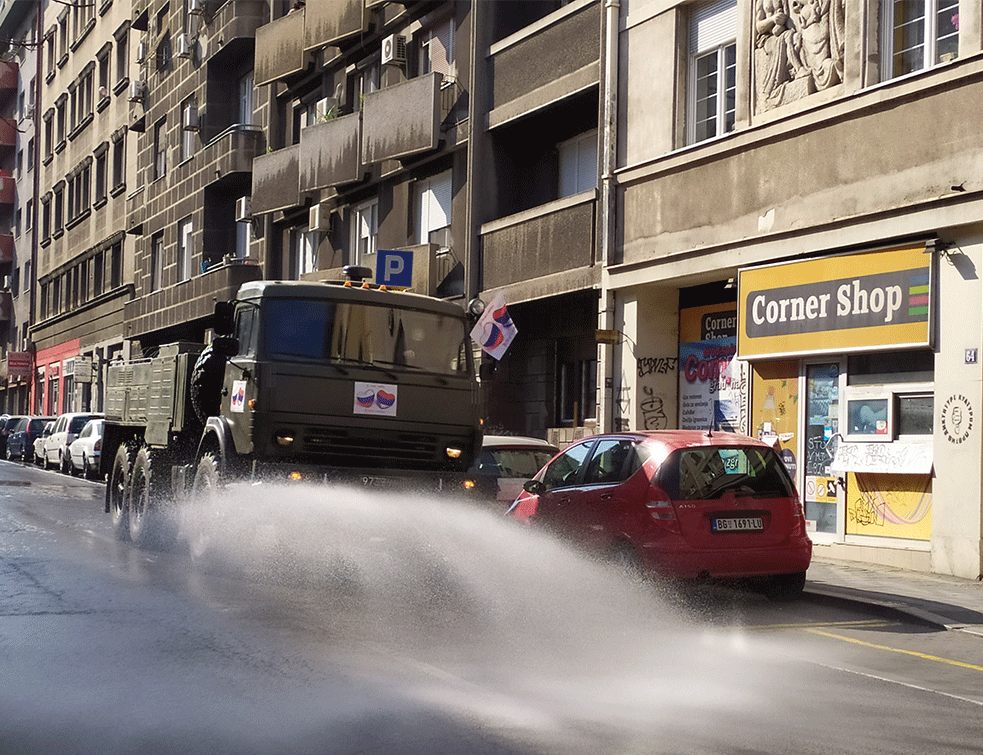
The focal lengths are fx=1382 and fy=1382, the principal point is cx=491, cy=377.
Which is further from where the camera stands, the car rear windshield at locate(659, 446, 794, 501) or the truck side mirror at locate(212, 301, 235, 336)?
the truck side mirror at locate(212, 301, 235, 336)

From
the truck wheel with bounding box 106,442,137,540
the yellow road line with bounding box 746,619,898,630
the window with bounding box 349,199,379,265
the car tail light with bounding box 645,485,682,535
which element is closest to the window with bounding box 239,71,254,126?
the window with bounding box 349,199,379,265

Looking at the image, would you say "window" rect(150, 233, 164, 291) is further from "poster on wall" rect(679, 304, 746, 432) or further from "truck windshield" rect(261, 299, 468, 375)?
"truck windshield" rect(261, 299, 468, 375)

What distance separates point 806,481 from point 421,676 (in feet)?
32.1

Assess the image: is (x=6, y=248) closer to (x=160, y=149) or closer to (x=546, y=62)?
(x=160, y=149)

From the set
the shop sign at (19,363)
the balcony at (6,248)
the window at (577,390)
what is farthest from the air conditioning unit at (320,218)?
the balcony at (6,248)

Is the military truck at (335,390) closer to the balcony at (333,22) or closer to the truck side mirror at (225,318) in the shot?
the truck side mirror at (225,318)

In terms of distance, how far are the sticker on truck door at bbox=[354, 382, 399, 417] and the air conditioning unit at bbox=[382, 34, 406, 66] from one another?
14922mm

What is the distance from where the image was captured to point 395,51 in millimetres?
26078

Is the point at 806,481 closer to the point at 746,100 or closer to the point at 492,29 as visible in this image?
the point at 746,100


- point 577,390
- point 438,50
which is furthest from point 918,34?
point 438,50

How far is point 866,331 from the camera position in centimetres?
1501

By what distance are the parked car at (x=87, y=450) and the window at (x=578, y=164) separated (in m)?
14.4

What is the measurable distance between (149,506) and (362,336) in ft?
13.1

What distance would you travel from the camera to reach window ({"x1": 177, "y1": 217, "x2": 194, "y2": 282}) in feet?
126
